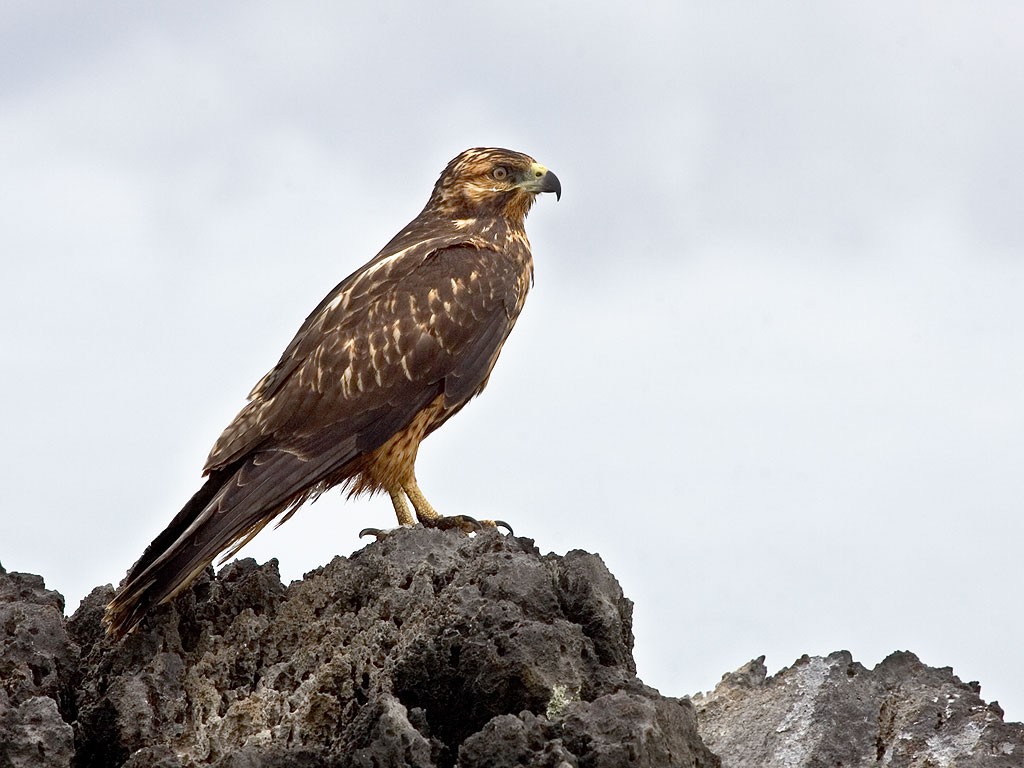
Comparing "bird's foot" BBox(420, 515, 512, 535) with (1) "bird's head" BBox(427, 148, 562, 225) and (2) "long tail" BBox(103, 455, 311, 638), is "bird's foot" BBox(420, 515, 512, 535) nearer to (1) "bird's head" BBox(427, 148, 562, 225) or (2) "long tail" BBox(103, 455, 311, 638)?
(2) "long tail" BBox(103, 455, 311, 638)

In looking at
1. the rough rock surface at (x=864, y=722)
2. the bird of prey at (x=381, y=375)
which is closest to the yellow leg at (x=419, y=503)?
the bird of prey at (x=381, y=375)

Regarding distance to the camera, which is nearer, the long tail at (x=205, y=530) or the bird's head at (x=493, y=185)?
the long tail at (x=205, y=530)

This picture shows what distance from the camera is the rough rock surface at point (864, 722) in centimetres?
629

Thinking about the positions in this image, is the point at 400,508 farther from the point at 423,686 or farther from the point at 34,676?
the point at 423,686

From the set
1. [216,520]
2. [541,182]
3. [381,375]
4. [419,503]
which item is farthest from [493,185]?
[216,520]

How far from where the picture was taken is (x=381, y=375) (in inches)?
327

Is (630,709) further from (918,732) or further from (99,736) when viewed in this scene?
(99,736)

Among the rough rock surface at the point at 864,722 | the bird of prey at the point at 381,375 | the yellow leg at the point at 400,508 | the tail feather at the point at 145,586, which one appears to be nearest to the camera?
the rough rock surface at the point at 864,722

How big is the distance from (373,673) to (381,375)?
269 centimetres

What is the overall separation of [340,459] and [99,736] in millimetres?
2239

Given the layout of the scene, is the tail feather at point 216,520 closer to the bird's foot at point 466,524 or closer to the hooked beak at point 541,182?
the bird's foot at point 466,524

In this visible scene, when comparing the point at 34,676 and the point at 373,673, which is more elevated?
the point at 34,676

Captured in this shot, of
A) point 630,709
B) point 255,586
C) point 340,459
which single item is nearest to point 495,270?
point 340,459

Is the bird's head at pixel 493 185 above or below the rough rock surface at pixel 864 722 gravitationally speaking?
above
